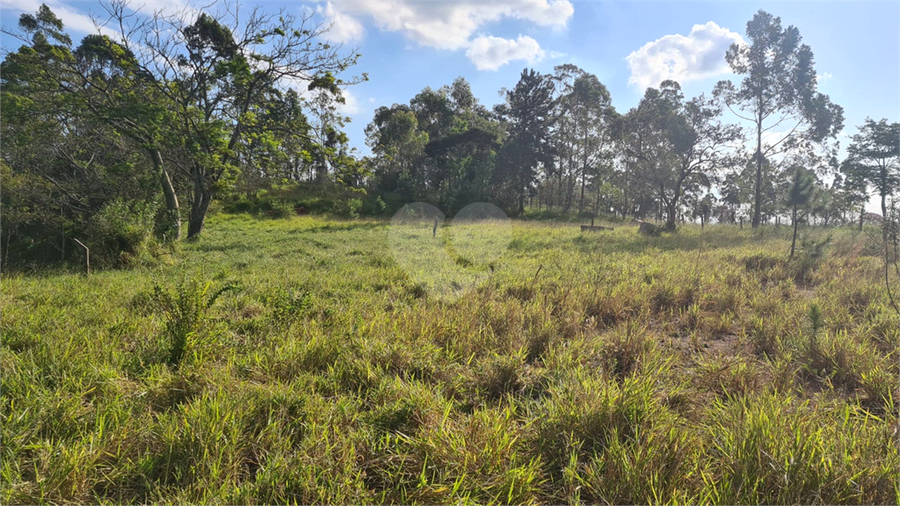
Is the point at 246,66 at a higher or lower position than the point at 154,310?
higher

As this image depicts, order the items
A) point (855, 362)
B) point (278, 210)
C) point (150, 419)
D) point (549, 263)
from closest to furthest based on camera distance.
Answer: point (150, 419), point (855, 362), point (549, 263), point (278, 210)

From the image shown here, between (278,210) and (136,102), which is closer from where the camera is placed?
(136,102)

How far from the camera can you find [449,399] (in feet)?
8.92

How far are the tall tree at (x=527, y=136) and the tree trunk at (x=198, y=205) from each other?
24.8m

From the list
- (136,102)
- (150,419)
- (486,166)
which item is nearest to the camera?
(150,419)

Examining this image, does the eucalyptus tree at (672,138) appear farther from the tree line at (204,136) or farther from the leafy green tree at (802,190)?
the leafy green tree at (802,190)

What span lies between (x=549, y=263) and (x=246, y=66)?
12.0 m

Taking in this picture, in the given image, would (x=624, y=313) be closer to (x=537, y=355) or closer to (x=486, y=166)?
(x=537, y=355)

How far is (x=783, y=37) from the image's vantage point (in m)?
19.6

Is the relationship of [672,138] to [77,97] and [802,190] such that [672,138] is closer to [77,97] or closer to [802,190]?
[802,190]

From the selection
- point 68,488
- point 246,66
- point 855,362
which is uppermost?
point 246,66

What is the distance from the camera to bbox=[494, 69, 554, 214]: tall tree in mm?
33844

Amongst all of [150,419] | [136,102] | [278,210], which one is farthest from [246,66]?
[278,210]
